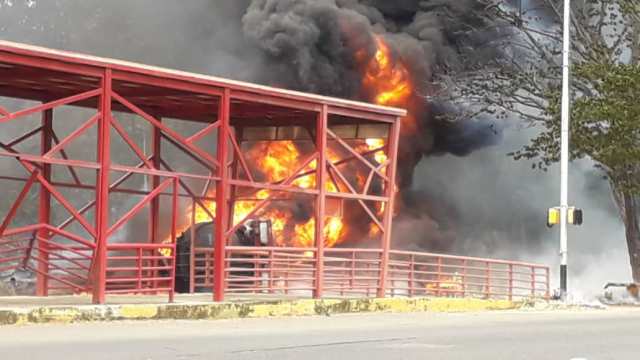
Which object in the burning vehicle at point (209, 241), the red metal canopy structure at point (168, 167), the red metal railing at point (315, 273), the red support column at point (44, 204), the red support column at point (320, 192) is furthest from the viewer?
the burning vehicle at point (209, 241)

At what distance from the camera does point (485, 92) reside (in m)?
34.7

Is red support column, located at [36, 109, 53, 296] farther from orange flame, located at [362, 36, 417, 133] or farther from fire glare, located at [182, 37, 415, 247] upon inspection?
orange flame, located at [362, 36, 417, 133]

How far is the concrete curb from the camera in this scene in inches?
613

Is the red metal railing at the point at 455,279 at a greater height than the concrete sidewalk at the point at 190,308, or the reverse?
the red metal railing at the point at 455,279

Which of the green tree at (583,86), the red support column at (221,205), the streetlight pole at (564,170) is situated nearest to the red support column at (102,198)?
the red support column at (221,205)

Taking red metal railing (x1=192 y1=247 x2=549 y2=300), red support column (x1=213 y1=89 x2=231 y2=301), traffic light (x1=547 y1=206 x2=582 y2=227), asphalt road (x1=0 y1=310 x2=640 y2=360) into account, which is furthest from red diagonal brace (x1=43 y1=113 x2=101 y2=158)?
traffic light (x1=547 y1=206 x2=582 y2=227)

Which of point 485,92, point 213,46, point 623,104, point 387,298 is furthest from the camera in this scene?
point 213,46

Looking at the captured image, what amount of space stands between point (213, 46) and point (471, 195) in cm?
1340

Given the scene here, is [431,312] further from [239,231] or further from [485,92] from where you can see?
[485,92]

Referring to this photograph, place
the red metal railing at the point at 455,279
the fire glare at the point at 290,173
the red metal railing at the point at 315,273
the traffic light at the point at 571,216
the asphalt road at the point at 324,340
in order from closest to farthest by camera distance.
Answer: the asphalt road at the point at 324,340 → the red metal railing at the point at 315,273 → the red metal railing at the point at 455,279 → the traffic light at the point at 571,216 → the fire glare at the point at 290,173

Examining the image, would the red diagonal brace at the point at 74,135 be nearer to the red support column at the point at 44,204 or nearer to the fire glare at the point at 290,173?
the red support column at the point at 44,204

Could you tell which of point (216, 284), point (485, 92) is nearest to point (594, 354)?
point (216, 284)

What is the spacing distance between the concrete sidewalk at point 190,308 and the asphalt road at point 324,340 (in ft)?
1.07

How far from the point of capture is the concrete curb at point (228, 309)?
1557 centimetres
